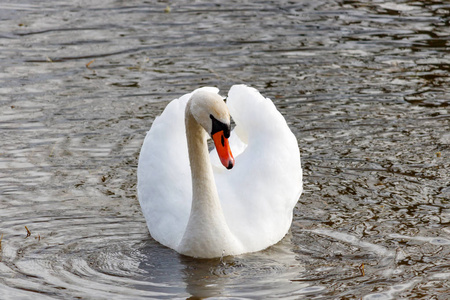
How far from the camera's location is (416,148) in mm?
9375

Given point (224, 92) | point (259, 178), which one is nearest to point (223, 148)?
point (259, 178)

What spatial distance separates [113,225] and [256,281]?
1685mm

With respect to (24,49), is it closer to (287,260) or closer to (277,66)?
(277,66)

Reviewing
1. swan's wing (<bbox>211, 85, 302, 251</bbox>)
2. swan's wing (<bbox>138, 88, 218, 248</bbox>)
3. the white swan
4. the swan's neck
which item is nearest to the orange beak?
the white swan

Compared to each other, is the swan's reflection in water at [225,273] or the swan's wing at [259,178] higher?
the swan's wing at [259,178]

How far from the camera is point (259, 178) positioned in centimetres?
750

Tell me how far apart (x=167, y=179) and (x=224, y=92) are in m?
3.80

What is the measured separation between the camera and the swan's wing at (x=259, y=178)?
7301 mm

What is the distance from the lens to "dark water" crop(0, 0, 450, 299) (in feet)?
22.6

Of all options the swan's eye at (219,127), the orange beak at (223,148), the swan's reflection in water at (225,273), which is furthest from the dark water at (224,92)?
the swan's eye at (219,127)

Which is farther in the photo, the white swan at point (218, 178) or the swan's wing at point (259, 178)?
the swan's wing at point (259, 178)

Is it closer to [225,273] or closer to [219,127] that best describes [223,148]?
[219,127]

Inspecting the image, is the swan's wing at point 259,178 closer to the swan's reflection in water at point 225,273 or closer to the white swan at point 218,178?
the white swan at point 218,178

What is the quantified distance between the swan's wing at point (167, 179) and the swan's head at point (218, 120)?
90 cm
